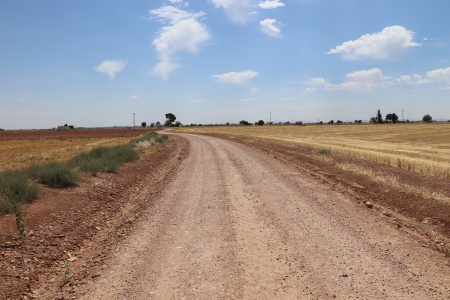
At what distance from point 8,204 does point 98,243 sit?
9.49ft

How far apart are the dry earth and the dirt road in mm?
19

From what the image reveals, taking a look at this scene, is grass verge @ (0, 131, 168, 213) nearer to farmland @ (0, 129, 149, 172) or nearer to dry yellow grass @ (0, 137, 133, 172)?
dry yellow grass @ (0, 137, 133, 172)

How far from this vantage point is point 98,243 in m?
8.00

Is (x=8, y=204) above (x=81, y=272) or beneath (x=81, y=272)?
above

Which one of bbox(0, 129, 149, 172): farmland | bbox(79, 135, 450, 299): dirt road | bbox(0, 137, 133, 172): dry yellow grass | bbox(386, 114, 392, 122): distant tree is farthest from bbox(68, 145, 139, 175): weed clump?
bbox(386, 114, 392, 122): distant tree

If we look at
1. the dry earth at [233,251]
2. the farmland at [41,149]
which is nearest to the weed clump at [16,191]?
the dry earth at [233,251]

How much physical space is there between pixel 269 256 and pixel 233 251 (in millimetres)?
710

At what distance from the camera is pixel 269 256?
660 centimetres

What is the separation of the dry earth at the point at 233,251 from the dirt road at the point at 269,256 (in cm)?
2

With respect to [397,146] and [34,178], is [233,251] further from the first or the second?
[397,146]

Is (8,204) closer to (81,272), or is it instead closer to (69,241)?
(69,241)

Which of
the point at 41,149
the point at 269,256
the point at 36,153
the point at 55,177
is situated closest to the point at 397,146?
the point at 55,177

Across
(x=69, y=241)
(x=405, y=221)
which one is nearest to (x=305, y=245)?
(x=405, y=221)

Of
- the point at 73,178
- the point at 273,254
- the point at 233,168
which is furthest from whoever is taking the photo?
the point at 233,168
